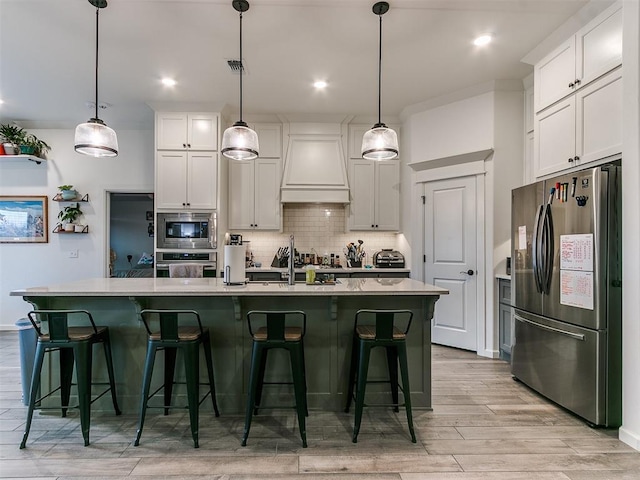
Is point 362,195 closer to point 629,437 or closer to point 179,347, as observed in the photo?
point 179,347

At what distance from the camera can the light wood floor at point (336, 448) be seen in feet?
6.27

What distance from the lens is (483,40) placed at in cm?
305

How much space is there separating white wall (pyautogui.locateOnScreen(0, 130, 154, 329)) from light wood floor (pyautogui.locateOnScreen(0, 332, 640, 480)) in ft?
9.02

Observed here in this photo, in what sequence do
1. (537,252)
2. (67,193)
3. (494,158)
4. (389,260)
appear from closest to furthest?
1. (537,252)
2. (494,158)
3. (389,260)
4. (67,193)

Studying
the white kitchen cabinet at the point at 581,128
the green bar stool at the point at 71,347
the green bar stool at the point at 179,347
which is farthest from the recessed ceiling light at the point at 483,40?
the green bar stool at the point at 71,347

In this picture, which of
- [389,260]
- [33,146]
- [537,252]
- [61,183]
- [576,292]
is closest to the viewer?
[576,292]

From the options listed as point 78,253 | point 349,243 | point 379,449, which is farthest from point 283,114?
point 379,449

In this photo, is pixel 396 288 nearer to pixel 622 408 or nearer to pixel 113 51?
pixel 622 408

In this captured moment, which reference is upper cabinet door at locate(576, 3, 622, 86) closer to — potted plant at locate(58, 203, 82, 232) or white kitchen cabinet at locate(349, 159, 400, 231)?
white kitchen cabinet at locate(349, 159, 400, 231)

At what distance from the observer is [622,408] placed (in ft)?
7.35

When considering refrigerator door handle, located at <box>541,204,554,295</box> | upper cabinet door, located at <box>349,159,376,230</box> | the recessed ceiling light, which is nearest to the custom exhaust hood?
upper cabinet door, located at <box>349,159,376,230</box>

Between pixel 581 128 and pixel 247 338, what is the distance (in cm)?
303


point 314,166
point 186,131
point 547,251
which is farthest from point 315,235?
point 547,251

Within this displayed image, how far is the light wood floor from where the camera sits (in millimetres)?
1911
